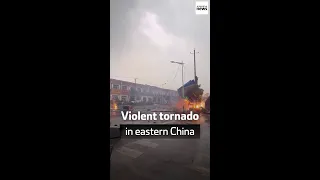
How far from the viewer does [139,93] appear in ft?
4.05

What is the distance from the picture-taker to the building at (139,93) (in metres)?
1.19

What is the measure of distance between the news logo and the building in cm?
65

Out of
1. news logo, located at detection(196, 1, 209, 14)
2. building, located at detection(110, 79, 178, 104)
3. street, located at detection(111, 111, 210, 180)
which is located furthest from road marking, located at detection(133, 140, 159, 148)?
news logo, located at detection(196, 1, 209, 14)

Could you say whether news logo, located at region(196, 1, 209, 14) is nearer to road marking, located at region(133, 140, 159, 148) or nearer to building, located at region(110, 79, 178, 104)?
building, located at region(110, 79, 178, 104)

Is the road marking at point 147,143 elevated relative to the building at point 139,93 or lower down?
lower down

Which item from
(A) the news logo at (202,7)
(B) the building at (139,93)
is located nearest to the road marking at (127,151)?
(B) the building at (139,93)

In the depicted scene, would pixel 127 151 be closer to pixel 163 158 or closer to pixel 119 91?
pixel 163 158

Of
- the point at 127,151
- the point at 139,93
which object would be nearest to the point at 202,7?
the point at 139,93

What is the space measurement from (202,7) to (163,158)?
1199 millimetres

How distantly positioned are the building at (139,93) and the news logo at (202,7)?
0.65 meters

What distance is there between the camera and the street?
3.99 ft

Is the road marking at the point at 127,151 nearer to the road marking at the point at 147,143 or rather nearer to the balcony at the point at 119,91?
the road marking at the point at 147,143
